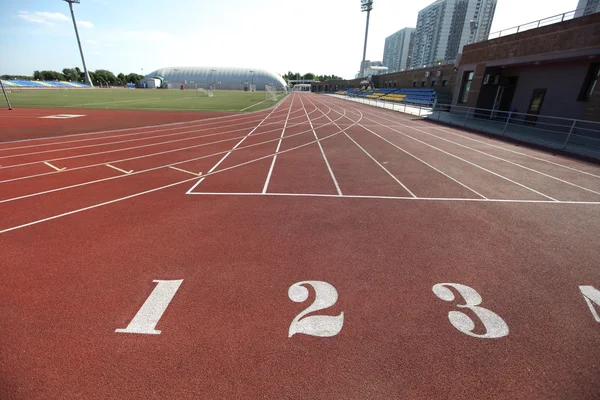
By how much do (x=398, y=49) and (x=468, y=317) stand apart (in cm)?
17850

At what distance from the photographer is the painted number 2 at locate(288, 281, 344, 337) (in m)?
3.01

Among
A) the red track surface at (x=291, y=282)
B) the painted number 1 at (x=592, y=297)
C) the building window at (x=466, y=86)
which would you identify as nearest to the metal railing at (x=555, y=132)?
the building window at (x=466, y=86)

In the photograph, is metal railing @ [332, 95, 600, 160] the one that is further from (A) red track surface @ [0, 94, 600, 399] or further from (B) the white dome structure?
(B) the white dome structure

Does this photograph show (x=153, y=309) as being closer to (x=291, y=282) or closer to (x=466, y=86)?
(x=291, y=282)

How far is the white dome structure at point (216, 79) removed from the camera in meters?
106

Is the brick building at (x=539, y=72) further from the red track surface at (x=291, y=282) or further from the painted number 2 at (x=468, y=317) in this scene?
the painted number 2 at (x=468, y=317)

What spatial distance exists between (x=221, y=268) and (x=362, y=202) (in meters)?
3.79

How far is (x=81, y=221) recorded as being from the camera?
5.32 metres

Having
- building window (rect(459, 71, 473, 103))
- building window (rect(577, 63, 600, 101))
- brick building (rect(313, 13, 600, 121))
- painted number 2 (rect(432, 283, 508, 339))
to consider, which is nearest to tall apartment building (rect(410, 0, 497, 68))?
building window (rect(459, 71, 473, 103))

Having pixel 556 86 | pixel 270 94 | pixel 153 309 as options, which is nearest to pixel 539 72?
pixel 556 86

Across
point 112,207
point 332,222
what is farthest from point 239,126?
point 332,222

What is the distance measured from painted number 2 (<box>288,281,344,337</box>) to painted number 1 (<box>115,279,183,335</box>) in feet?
4.99

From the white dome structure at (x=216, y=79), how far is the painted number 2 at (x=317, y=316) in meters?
111

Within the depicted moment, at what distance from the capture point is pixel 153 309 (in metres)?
3.26
